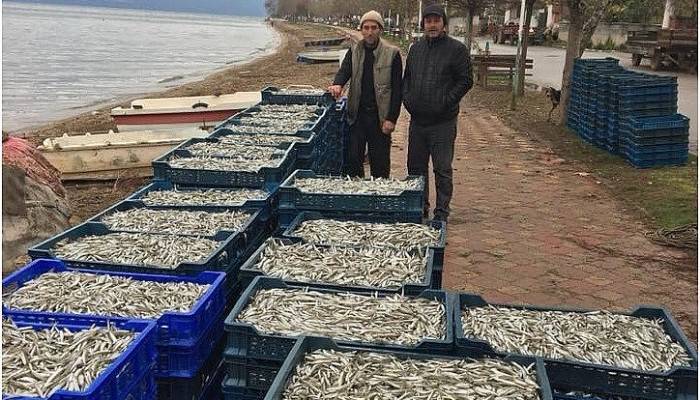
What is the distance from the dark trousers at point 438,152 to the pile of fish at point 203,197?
2238 mm

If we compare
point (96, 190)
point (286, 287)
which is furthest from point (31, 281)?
point (96, 190)

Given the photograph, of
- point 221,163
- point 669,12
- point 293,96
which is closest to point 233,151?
point 221,163

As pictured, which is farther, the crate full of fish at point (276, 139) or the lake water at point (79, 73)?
the lake water at point (79, 73)

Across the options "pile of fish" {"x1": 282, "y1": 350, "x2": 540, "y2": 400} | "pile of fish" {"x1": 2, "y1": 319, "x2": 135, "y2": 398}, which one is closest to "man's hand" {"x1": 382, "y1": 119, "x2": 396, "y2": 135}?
"pile of fish" {"x1": 282, "y1": 350, "x2": 540, "y2": 400}

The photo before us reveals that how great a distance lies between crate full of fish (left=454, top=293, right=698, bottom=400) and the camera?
319 cm

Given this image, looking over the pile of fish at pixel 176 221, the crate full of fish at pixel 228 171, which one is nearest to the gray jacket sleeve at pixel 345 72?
the crate full of fish at pixel 228 171

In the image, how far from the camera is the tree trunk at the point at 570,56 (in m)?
15.1

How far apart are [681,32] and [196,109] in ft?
81.5

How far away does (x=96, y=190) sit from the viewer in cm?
1131

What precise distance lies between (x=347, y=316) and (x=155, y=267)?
1324 mm

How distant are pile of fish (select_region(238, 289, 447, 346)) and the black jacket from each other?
3.61m

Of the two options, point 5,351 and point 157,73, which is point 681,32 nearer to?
point 157,73

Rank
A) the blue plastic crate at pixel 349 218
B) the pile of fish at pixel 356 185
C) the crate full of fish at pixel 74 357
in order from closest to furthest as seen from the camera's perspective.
Result: the crate full of fish at pixel 74 357
the blue plastic crate at pixel 349 218
the pile of fish at pixel 356 185

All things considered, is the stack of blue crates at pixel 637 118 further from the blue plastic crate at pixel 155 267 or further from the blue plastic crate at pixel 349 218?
the blue plastic crate at pixel 155 267
